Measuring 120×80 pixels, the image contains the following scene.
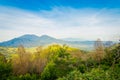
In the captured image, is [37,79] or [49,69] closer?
[37,79]

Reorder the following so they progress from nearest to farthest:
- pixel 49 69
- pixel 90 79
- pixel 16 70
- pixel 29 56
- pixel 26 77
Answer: pixel 90 79
pixel 26 77
pixel 49 69
pixel 16 70
pixel 29 56

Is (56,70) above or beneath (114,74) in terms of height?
beneath

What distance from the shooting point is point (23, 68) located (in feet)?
196

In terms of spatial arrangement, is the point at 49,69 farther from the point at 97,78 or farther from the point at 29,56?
the point at 97,78

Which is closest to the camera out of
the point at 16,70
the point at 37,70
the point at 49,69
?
the point at 49,69

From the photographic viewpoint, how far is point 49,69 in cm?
5106

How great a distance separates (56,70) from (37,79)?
6773mm

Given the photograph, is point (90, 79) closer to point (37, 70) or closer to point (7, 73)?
point (7, 73)

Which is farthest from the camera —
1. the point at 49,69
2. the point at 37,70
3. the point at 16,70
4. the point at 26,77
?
the point at 37,70

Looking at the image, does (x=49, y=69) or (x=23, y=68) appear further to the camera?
(x=23, y=68)

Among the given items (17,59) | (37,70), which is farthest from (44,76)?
(17,59)

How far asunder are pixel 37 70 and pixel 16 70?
636 cm

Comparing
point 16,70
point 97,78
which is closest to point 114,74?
point 97,78

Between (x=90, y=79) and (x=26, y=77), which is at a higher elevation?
(x=90, y=79)
